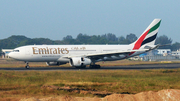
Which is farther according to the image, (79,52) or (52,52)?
(79,52)

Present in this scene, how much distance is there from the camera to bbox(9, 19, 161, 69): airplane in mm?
40188

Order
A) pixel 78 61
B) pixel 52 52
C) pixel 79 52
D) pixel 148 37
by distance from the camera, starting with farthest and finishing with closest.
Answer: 1. pixel 148 37
2. pixel 79 52
3. pixel 52 52
4. pixel 78 61

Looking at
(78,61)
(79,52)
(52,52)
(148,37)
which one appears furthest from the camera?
(148,37)

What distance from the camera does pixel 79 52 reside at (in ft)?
144

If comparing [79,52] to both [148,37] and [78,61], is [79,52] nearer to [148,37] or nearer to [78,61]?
[78,61]

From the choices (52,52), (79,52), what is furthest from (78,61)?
(52,52)

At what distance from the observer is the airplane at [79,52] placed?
40.2 meters

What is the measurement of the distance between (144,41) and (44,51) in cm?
1811

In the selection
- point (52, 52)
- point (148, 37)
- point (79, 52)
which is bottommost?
point (79, 52)

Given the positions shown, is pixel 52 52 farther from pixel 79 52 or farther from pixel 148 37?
pixel 148 37

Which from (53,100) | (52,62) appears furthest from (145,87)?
(52,62)

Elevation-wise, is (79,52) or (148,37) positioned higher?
(148,37)

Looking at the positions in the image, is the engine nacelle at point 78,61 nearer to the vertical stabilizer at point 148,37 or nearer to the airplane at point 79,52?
the airplane at point 79,52

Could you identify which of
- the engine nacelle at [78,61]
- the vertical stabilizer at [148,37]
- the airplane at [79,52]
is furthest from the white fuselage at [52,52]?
the vertical stabilizer at [148,37]
